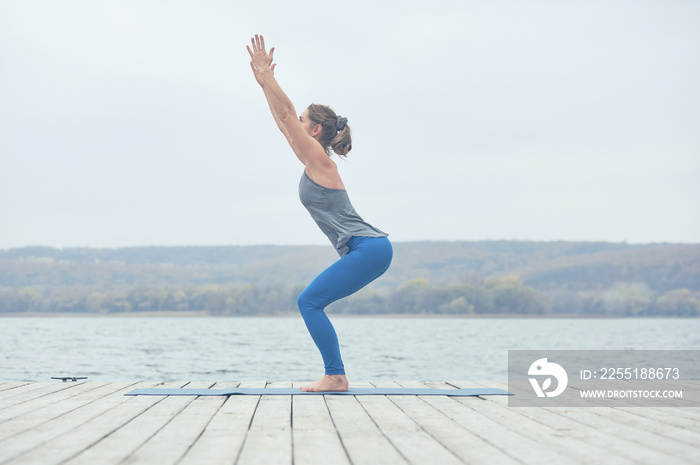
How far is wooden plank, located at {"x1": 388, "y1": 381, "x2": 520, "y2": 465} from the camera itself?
2.54 metres

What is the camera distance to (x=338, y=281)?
4.58 m

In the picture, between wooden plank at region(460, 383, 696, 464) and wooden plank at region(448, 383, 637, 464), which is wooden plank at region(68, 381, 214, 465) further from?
wooden plank at region(460, 383, 696, 464)

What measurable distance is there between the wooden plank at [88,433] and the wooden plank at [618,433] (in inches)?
70.4

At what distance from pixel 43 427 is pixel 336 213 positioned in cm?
217

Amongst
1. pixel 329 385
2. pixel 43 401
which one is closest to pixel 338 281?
pixel 329 385

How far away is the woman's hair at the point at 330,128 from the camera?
15.7 ft

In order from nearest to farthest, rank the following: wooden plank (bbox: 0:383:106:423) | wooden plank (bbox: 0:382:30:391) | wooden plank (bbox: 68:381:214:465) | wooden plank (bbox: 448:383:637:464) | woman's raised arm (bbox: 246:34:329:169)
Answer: wooden plank (bbox: 68:381:214:465)
wooden plank (bbox: 448:383:637:464)
wooden plank (bbox: 0:383:106:423)
woman's raised arm (bbox: 246:34:329:169)
wooden plank (bbox: 0:382:30:391)

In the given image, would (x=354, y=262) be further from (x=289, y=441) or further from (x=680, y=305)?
(x=680, y=305)

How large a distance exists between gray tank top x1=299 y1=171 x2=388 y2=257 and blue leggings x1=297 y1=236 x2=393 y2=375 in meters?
0.05

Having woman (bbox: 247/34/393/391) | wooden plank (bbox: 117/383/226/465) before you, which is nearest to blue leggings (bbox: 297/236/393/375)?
woman (bbox: 247/34/393/391)

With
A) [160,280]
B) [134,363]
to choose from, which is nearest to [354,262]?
[134,363]

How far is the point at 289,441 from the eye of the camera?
2832 millimetres

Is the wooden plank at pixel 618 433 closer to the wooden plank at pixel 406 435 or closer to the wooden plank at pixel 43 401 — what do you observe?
the wooden plank at pixel 406 435

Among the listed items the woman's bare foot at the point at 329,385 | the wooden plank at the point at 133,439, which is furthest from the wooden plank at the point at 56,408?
the woman's bare foot at the point at 329,385
